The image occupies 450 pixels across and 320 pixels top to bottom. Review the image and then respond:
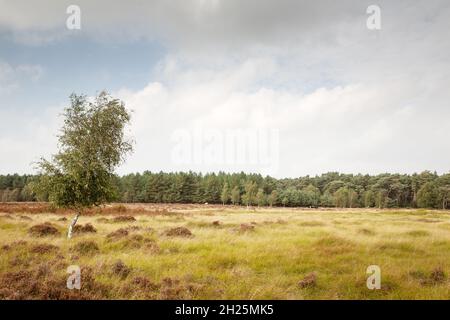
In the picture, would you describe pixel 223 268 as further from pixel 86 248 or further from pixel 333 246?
pixel 333 246

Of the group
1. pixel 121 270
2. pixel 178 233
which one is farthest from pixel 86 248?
pixel 178 233

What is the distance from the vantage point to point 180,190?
112m

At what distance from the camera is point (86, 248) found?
535 inches

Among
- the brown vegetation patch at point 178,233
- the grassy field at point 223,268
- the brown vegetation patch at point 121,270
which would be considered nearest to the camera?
the grassy field at point 223,268

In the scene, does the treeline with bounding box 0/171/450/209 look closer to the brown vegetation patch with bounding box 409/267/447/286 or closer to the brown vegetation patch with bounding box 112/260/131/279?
the brown vegetation patch with bounding box 409/267/447/286

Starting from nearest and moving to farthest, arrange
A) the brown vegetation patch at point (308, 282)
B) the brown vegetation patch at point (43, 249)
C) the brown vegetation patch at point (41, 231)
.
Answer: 1. the brown vegetation patch at point (308, 282)
2. the brown vegetation patch at point (43, 249)
3. the brown vegetation patch at point (41, 231)

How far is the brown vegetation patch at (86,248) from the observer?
13.2 meters

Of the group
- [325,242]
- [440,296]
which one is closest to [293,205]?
[325,242]

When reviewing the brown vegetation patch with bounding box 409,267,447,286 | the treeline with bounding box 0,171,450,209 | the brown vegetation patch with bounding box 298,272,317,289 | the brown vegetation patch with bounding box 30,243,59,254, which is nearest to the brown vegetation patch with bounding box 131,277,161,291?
the brown vegetation patch with bounding box 298,272,317,289

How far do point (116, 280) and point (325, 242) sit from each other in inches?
440

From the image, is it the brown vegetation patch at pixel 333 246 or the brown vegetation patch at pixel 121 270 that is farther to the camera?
the brown vegetation patch at pixel 333 246

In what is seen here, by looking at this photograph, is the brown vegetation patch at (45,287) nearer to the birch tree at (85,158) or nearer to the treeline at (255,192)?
the birch tree at (85,158)

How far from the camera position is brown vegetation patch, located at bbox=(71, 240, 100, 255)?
1317 centimetres

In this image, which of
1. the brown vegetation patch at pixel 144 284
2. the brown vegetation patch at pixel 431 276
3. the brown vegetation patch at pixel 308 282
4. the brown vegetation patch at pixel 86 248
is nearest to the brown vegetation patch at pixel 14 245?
the brown vegetation patch at pixel 86 248
